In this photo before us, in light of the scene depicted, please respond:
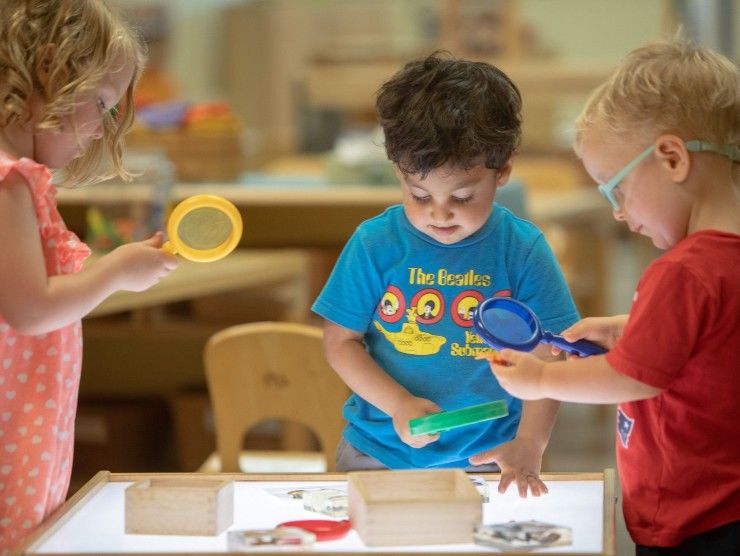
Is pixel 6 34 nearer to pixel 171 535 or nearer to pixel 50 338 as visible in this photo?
pixel 50 338

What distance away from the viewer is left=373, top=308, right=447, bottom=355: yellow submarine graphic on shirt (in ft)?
4.53

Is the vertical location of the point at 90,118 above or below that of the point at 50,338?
above

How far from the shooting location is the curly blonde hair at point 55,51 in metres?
1.22

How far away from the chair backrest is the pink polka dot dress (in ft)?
2.26

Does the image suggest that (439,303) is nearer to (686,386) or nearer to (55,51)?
(686,386)

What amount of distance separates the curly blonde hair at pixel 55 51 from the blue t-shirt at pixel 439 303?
1.14 feet

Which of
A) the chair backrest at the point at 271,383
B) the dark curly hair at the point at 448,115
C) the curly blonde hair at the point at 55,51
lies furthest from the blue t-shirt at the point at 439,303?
the chair backrest at the point at 271,383

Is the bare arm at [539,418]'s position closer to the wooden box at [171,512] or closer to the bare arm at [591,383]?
the bare arm at [591,383]

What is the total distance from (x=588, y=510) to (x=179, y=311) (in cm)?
217

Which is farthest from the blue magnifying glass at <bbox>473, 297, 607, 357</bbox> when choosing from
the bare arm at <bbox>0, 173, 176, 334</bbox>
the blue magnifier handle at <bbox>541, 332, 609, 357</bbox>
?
the bare arm at <bbox>0, 173, 176, 334</bbox>

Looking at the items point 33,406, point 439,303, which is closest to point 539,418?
point 439,303

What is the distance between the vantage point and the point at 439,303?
138 centimetres

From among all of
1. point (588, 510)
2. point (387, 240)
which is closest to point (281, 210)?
point (387, 240)

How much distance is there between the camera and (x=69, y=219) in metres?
2.91
